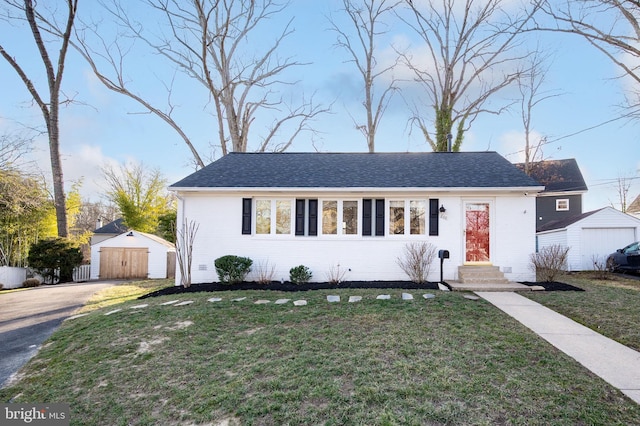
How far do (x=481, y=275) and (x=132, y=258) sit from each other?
553 inches

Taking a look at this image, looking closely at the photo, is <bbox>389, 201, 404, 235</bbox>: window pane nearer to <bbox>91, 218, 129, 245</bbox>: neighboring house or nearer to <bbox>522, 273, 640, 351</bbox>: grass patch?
<bbox>522, 273, 640, 351</bbox>: grass patch

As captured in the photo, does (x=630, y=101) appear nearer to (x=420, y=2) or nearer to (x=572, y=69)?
(x=572, y=69)

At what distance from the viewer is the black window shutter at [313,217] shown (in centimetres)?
940

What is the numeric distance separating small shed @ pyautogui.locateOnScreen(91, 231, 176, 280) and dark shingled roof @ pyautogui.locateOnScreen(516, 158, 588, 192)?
921 inches

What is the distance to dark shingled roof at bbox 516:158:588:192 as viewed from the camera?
21.2 meters

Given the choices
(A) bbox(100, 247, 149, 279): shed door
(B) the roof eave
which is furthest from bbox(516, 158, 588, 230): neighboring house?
(A) bbox(100, 247, 149, 279): shed door

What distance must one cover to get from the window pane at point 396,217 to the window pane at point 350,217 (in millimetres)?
1040

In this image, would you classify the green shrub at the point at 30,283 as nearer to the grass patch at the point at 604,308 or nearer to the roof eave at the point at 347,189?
the roof eave at the point at 347,189

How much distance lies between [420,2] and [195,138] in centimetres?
1512

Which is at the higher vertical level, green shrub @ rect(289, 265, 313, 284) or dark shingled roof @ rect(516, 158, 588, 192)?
dark shingled roof @ rect(516, 158, 588, 192)

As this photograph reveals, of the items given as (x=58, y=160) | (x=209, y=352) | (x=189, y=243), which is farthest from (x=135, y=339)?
(x=58, y=160)

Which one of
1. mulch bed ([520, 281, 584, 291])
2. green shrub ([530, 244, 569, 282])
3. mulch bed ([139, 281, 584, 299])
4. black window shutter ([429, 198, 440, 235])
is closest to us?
mulch bed ([520, 281, 584, 291])

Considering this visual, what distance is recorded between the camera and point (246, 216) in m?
9.42

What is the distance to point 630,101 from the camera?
11.3 m
